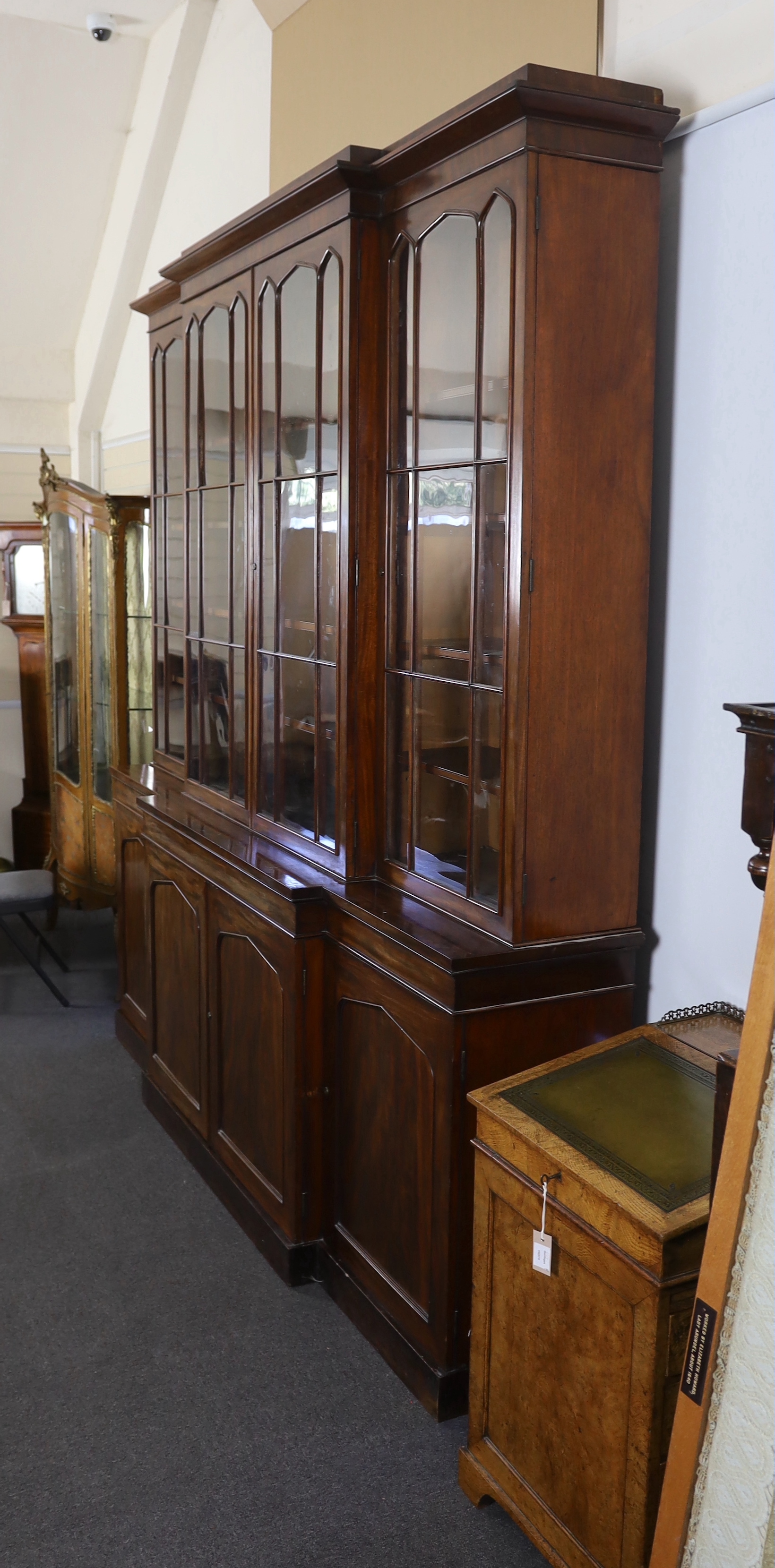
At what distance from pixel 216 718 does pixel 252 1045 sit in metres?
0.97

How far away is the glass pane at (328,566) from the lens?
2.71m

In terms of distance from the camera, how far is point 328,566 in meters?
2.75

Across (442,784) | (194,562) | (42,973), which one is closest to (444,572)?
(442,784)

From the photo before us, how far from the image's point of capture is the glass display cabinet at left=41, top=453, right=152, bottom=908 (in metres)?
4.90

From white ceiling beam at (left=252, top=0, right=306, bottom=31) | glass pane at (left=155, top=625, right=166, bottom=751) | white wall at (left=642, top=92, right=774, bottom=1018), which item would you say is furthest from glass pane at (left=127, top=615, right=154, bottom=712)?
white wall at (left=642, top=92, right=774, bottom=1018)

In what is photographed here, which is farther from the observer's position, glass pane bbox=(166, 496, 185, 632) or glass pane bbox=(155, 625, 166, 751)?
glass pane bbox=(155, 625, 166, 751)

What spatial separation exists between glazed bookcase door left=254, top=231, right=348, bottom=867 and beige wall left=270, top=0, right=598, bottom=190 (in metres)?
0.60

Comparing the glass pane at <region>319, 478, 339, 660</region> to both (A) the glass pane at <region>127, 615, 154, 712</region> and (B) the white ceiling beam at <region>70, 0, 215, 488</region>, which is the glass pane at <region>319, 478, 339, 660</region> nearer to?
(A) the glass pane at <region>127, 615, 154, 712</region>

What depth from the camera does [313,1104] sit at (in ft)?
9.16

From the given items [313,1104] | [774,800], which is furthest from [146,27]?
[774,800]

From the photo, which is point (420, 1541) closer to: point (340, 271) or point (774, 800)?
point (774, 800)

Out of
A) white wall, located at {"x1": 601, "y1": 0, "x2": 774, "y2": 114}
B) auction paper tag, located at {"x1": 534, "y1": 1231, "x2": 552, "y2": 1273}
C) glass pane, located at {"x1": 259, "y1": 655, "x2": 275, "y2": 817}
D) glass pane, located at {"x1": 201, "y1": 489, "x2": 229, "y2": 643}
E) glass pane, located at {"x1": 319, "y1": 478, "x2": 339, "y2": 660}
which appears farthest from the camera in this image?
glass pane, located at {"x1": 201, "y1": 489, "x2": 229, "y2": 643}

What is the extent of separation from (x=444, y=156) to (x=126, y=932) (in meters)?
2.58

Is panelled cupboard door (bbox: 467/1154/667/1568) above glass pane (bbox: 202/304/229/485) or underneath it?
underneath
